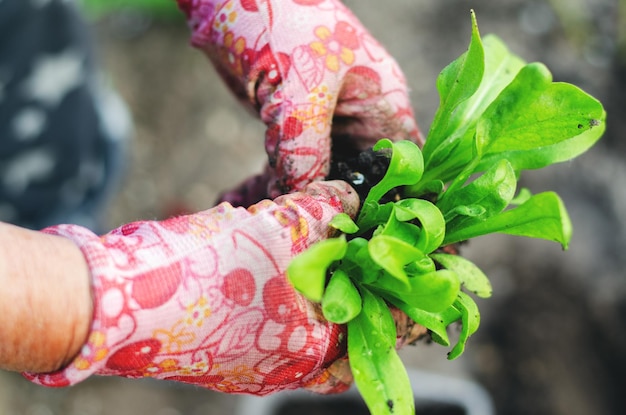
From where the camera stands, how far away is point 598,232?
1806 mm

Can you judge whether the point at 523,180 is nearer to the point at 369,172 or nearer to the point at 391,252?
the point at 369,172

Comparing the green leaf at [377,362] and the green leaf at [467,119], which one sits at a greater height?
the green leaf at [467,119]

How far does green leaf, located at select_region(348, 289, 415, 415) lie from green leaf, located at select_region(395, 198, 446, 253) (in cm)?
8

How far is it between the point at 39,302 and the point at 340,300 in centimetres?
27

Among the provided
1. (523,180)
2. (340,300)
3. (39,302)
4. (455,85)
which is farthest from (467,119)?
A: (523,180)

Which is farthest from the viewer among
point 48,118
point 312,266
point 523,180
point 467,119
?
point 523,180

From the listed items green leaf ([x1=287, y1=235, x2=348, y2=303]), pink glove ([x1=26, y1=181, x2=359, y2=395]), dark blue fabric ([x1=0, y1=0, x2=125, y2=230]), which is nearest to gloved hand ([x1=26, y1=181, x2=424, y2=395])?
pink glove ([x1=26, y1=181, x2=359, y2=395])

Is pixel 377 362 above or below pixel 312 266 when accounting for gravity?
below

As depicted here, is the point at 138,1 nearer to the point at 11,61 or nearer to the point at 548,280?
the point at 11,61

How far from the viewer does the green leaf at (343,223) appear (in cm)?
64

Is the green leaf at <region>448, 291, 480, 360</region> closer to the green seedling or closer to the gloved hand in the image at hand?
the green seedling

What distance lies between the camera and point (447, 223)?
0.70 m

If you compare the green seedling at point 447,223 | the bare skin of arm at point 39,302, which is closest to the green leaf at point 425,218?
the green seedling at point 447,223

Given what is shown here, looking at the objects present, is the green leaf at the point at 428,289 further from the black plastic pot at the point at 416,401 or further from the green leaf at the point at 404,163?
the black plastic pot at the point at 416,401
